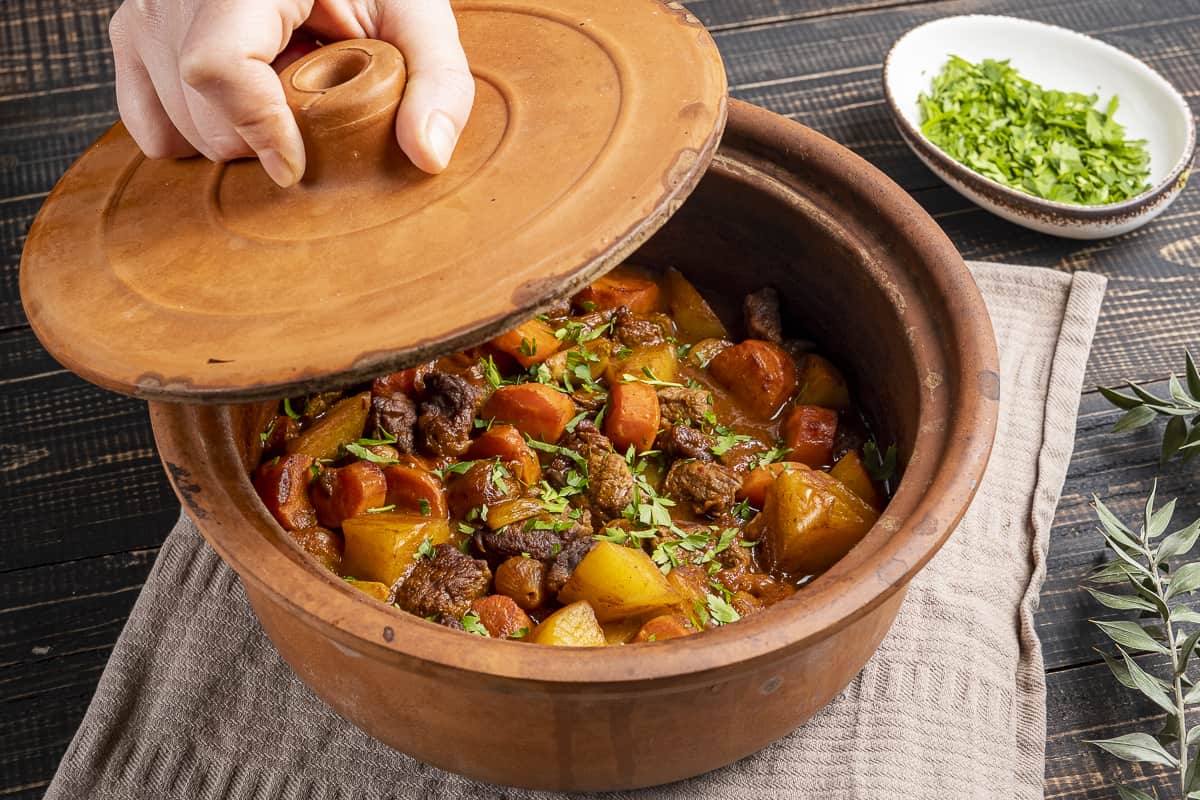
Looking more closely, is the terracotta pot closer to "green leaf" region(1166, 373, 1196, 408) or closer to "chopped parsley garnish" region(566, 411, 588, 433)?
"chopped parsley garnish" region(566, 411, 588, 433)

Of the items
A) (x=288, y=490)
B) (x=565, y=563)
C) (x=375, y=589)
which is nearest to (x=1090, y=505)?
(x=565, y=563)

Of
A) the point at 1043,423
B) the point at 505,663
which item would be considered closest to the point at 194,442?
the point at 505,663

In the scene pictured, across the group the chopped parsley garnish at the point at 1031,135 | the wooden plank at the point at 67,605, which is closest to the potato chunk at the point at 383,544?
the wooden plank at the point at 67,605

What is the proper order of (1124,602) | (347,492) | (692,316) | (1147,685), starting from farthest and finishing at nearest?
(692,316), (1124,602), (1147,685), (347,492)

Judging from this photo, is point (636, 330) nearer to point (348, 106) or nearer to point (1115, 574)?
point (348, 106)

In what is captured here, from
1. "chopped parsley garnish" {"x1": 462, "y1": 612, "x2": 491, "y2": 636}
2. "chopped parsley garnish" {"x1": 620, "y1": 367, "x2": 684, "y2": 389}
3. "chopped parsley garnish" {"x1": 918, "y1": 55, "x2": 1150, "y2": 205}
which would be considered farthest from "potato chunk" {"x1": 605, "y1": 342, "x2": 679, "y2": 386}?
"chopped parsley garnish" {"x1": 918, "y1": 55, "x2": 1150, "y2": 205}

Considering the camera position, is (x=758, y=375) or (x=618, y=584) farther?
(x=758, y=375)
